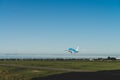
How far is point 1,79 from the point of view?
5978cm

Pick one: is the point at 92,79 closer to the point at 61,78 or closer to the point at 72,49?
the point at 61,78

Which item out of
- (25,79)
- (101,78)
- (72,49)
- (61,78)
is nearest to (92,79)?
(101,78)

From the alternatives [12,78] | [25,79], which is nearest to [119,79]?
[25,79]

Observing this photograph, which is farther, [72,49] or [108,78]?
[72,49]

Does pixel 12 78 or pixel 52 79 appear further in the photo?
pixel 12 78

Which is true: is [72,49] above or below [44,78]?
above

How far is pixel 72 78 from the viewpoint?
169ft

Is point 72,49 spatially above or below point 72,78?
above

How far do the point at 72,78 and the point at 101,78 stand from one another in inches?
219

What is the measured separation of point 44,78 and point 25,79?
3954 mm

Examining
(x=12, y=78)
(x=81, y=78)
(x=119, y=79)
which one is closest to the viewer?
(x=119, y=79)

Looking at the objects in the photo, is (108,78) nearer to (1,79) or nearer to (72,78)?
(72,78)

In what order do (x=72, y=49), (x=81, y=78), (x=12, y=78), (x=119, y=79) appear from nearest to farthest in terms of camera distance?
(x=119, y=79), (x=81, y=78), (x=12, y=78), (x=72, y=49)

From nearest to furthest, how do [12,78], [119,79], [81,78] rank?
1. [119,79]
2. [81,78]
3. [12,78]
